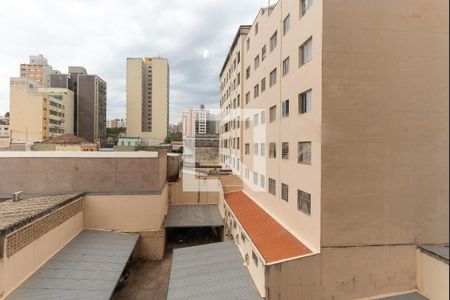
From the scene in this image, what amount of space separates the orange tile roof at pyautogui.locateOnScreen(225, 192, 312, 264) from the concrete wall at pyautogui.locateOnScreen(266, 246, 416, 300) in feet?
2.69

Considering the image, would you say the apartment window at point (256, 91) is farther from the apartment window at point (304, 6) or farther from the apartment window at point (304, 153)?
the apartment window at point (304, 153)

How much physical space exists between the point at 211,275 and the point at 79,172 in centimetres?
1210

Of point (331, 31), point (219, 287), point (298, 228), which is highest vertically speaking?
point (331, 31)

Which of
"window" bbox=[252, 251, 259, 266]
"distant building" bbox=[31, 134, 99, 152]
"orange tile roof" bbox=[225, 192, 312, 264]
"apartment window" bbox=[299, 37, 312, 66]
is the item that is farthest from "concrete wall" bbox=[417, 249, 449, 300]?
"distant building" bbox=[31, 134, 99, 152]

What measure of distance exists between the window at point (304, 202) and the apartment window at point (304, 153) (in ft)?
4.91

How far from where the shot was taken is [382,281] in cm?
1200

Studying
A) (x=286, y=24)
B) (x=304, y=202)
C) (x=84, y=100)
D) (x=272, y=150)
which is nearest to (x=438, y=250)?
(x=304, y=202)

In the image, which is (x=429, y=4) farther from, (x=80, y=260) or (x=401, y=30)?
(x=80, y=260)

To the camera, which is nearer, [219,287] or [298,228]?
[219,287]

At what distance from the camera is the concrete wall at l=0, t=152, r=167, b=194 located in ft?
63.2

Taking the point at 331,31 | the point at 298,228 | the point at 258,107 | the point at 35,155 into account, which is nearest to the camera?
the point at 331,31

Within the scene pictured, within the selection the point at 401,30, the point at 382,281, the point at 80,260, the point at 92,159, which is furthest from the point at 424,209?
the point at 92,159

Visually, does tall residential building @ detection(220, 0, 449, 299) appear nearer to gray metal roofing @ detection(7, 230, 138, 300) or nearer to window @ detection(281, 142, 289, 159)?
window @ detection(281, 142, 289, 159)

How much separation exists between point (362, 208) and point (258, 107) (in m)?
12.3
